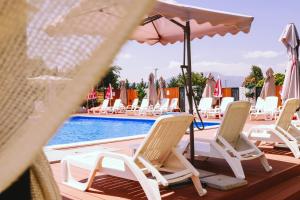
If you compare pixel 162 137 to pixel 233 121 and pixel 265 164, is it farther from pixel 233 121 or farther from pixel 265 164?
pixel 265 164

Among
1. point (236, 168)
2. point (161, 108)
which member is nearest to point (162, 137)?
point (236, 168)

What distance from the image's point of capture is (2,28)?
0.57 meters

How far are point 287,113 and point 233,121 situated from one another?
1672 millimetres

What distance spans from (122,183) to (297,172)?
2.48 metres

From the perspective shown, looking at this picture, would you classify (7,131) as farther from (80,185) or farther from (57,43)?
(80,185)

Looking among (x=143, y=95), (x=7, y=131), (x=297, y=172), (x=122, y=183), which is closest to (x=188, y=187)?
(x=122, y=183)

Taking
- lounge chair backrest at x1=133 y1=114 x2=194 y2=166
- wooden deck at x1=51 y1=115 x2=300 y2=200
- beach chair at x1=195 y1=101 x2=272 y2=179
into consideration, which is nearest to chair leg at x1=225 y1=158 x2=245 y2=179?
beach chair at x1=195 y1=101 x2=272 y2=179

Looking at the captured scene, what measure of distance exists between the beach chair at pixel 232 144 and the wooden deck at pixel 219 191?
20 cm

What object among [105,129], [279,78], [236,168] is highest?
[279,78]

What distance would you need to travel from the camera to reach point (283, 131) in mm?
5520

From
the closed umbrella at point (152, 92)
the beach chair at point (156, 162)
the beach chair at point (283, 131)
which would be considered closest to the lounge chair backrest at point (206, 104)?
the closed umbrella at point (152, 92)

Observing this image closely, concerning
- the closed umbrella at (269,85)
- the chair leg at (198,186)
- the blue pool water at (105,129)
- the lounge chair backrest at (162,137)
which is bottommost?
the blue pool water at (105,129)

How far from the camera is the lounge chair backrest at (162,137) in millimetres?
3260

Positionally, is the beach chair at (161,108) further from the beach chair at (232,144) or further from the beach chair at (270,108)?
the beach chair at (232,144)
